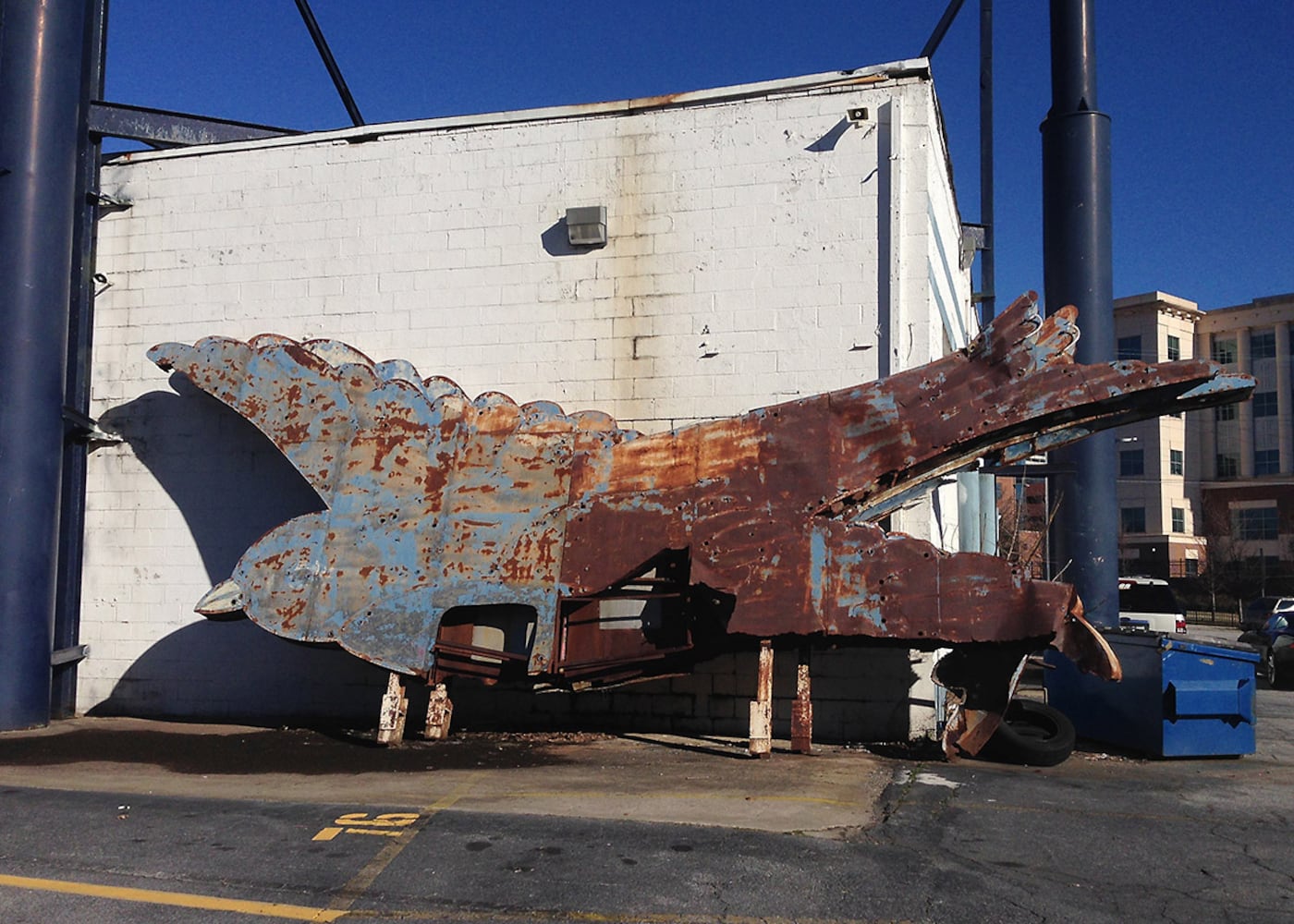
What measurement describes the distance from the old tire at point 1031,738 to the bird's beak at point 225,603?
6.39 metres

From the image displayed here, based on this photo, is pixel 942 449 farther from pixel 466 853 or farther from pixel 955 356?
pixel 466 853

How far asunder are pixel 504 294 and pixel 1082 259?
7.64 m

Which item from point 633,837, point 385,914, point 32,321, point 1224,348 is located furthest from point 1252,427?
point 385,914

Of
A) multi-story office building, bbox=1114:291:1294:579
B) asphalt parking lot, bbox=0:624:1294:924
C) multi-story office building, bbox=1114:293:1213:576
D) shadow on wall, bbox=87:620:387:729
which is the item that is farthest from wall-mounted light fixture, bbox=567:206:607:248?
multi-story office building, bbox=1114:291:1294:579

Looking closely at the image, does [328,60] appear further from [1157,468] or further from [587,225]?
[1157,468]

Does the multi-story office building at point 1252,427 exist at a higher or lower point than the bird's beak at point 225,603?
higher

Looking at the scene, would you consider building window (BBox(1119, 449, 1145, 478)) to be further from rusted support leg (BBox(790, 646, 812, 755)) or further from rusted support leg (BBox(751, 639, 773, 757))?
rusted support leg (BBox(751, 639, 773, 757))

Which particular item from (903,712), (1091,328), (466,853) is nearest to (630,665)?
(903,712)

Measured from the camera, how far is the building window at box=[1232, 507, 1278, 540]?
2029 inches

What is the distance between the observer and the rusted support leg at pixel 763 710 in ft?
28.6

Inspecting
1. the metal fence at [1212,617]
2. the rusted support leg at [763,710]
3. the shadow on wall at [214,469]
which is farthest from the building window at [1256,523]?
the shadow on wall at [214,469]

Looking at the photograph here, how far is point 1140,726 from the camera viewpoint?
31.7 ft

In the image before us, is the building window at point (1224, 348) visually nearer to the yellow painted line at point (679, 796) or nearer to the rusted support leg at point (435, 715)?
the rusted support leg at point (435, 715)

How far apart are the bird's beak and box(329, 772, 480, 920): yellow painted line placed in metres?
3.29
